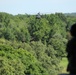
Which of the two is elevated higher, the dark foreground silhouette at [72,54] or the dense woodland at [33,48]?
the dark foreground silhouette at [72,54]

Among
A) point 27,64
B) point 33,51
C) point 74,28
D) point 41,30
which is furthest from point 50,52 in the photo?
point 74,28

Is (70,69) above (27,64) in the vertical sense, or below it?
above

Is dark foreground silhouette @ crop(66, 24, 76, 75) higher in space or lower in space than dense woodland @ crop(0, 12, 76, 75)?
higher

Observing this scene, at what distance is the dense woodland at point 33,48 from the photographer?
31953mm

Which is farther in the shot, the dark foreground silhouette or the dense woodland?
the dense woodland

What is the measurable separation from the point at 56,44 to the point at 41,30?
48.8 feet

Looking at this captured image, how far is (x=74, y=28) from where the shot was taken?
275 cm

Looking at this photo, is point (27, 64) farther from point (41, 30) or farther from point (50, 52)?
point (41, 30)

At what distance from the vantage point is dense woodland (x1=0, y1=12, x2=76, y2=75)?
31953 millimetres

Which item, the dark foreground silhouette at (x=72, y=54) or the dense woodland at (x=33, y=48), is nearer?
the dark foreground silhouette at (x=72, y=54)

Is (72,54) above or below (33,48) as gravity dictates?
above

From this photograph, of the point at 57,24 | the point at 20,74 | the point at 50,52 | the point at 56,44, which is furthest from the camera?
the point at 57,24

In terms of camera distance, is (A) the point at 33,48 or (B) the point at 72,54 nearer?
(B) the point at 72,54

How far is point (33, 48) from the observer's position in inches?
1885
